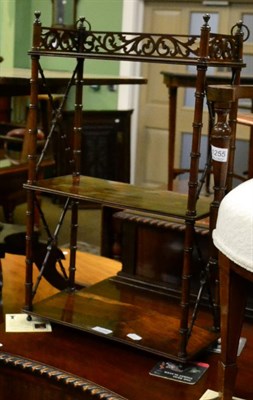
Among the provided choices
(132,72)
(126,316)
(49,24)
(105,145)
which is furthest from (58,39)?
(49,24)

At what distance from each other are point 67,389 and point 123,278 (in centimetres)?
Result: 58

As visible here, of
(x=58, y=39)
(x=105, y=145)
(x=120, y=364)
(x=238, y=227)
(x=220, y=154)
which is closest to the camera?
(x=238, y=227)

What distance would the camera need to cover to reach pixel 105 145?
483cm

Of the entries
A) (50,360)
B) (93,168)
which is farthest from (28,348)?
(93,168)

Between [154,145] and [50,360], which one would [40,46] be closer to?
[50,360]

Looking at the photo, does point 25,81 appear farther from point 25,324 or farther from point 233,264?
point 233,264

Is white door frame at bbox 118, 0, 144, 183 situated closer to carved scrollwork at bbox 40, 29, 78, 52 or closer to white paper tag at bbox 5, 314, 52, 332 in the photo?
carved scrollwork at bbox 40, 29, 78, 52

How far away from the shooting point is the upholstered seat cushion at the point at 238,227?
1.17 meters

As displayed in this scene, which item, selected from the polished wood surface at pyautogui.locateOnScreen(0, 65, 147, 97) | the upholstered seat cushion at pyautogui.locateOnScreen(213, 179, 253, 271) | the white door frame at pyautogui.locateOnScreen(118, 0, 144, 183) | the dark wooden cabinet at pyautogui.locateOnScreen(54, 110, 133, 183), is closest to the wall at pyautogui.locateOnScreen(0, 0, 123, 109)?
the white door frame at pyautogui.locateOnScreen(118, 0, 144, 183)

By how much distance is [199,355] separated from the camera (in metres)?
1.58

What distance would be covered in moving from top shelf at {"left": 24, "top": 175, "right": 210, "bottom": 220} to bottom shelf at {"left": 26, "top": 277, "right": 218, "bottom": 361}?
302mm

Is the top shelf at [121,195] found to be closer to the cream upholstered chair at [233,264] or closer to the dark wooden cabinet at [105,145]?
the cream upholstered chair at [233,264]

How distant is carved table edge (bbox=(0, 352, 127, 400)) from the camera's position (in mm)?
1416

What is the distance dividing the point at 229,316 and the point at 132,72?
390cm
